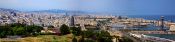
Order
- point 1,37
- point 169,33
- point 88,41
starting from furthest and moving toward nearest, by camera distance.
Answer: point 169,33
point 1,37
point 88,41

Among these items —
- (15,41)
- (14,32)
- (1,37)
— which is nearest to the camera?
(15,41)

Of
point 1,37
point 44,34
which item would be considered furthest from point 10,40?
point 44,34

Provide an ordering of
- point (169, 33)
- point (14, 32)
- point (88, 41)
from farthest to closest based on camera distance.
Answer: point (169, 33) → point (14, 32) → point (88, 41)

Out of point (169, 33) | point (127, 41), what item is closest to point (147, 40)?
point (127, 41)

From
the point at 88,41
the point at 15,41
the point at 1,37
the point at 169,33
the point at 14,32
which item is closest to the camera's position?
the point at 88,41

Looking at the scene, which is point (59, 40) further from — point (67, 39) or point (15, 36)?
point (15, 36)

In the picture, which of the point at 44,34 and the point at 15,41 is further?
the point at 44,34

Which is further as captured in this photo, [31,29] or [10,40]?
[31,29]

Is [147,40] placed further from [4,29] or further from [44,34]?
[4,29]
